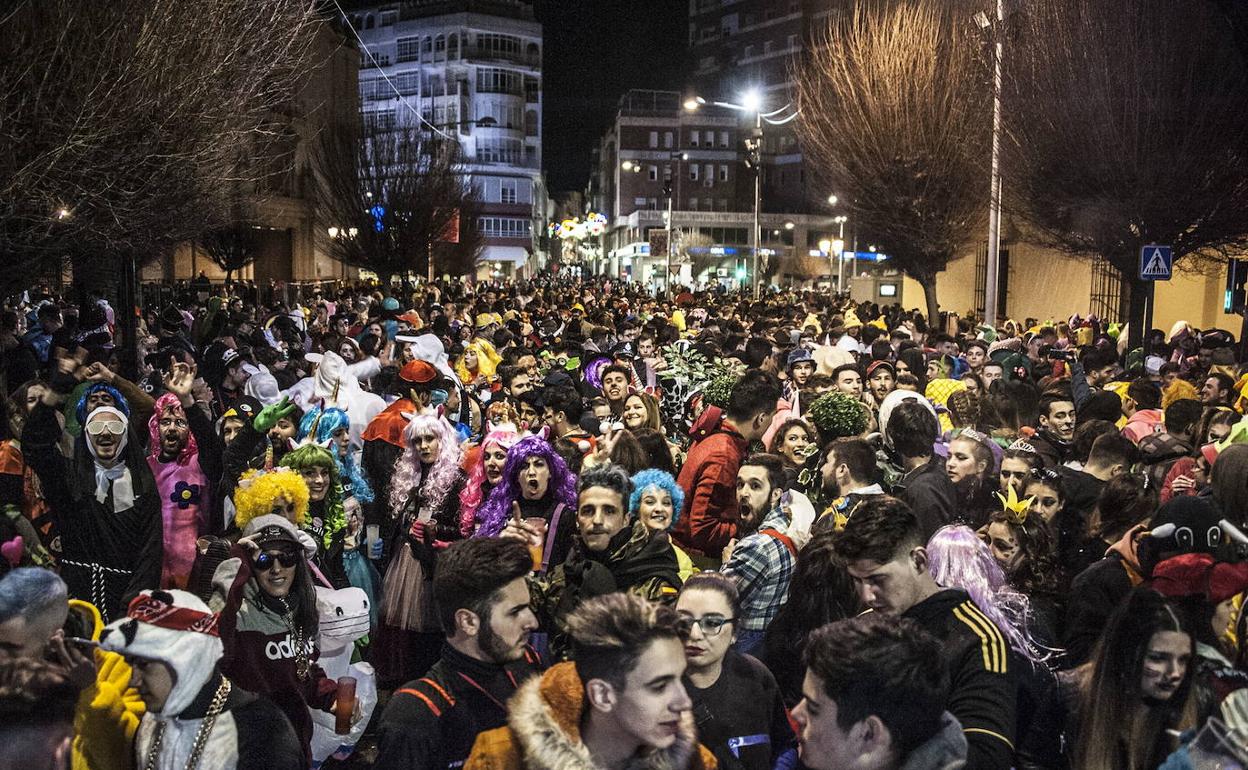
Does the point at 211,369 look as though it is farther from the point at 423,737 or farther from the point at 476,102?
the point at 476,102

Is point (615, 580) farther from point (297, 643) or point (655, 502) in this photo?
point (297, 643)

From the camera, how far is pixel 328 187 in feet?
150

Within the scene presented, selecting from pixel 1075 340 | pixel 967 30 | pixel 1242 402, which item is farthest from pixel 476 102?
pixel 1242 402

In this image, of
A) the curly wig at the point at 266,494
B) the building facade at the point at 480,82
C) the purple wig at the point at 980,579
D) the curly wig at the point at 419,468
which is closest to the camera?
the purple wig at the point at 980,579

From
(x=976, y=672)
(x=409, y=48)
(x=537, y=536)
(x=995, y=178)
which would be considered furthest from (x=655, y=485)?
(x=409, y=48)

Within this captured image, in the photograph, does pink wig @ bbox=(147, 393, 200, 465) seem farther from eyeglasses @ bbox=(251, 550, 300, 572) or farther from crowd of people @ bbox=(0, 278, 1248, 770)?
eyeglasses @ bbox=(251, 550, 300, 572)

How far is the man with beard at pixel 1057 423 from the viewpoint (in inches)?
333

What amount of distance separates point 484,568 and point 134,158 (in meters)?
9.18

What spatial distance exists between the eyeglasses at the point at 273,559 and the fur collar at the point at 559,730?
224 cm

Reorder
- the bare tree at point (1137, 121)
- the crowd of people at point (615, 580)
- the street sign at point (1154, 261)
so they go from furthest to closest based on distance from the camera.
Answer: the bare tree at point (1137, 121) → the street sign at point (1154, 261) → the crowd of people at point (615, 580)

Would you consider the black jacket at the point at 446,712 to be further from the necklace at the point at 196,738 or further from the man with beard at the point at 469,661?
the necklace at the point at 196,738

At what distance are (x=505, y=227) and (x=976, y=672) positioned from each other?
101 metres

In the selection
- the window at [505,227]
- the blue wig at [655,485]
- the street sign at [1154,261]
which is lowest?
the blue wig at [655,485]

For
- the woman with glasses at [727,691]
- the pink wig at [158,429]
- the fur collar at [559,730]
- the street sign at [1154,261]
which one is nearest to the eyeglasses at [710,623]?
the woman with glasses at [727,691]
